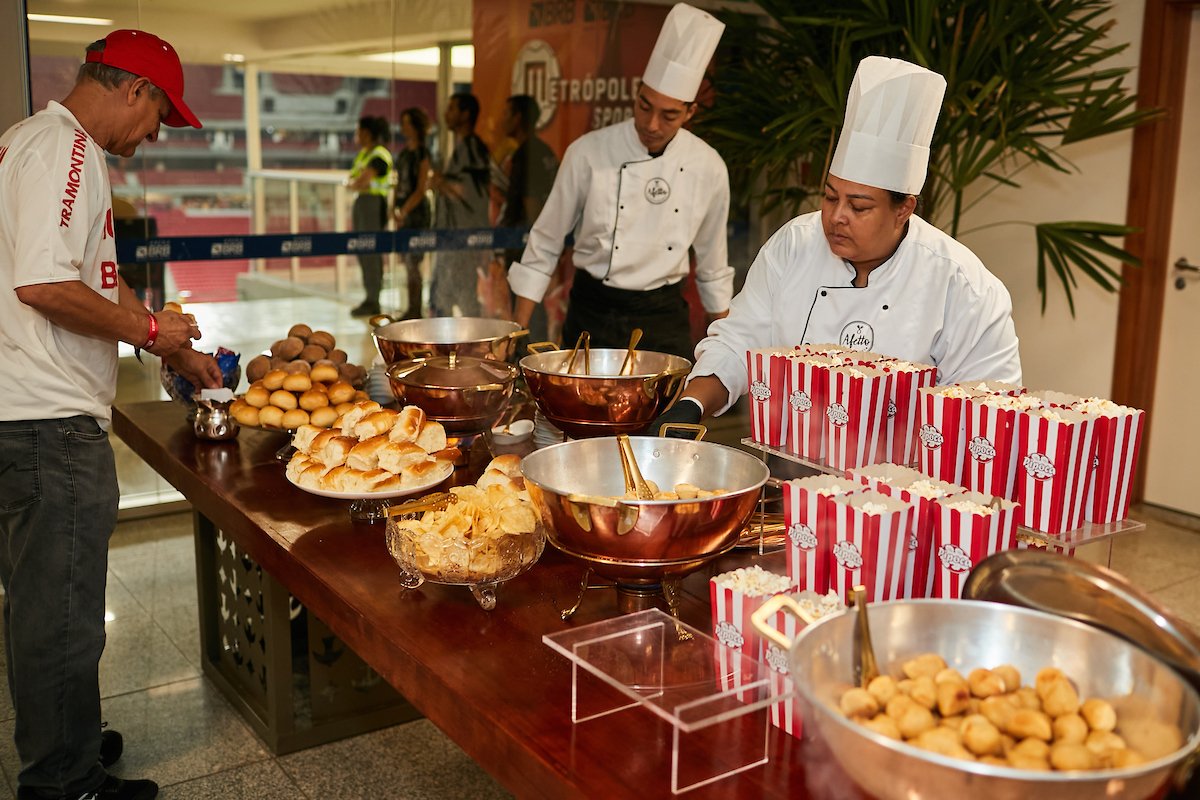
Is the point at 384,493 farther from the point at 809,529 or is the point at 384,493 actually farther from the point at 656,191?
Result: the point at 656,191

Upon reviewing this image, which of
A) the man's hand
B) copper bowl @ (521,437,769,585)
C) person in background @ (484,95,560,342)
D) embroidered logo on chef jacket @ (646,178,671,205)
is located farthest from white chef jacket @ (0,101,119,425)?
person in background @ (484,95,560,342)

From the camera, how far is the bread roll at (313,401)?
2617 mm

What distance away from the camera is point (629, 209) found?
13.2 feet

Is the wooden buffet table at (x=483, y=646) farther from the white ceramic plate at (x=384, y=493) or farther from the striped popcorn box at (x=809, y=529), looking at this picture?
the striped popcorn box at (x=809, y=529)

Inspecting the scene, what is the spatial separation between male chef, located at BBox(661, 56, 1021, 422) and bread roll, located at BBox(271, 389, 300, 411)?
0.94 meters

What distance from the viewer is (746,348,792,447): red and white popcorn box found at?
191 centimetres

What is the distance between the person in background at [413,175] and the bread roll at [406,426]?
9.94 ft

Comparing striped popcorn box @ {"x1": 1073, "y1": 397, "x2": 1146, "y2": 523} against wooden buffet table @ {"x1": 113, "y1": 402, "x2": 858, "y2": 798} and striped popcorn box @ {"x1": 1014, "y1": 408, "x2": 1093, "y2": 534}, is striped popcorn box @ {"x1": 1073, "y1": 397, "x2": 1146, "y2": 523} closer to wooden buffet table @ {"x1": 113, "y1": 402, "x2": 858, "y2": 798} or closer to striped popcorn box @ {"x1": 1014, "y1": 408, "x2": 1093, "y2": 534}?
striped popcorn box @ {"x1": 1014, "y1": 408, "x2": 1093, "y2": 534}

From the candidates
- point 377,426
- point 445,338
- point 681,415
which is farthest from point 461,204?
point 681,415

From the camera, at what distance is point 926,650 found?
1142 mm

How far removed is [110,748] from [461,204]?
3070mm

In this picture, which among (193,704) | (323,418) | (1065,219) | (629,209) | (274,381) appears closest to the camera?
(323,418)

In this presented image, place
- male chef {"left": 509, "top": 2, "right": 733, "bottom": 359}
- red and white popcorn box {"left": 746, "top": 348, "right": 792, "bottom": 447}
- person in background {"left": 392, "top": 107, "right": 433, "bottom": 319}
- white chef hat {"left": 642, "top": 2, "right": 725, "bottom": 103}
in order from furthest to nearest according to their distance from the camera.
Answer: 1. person in background {"left": 392, "top": 107, "right": 433, "bottom": 319}
2. male chef {"left": 509, "top": 2, "right": 733, "bottom": 359}
3. white chef hat {"left": 642, "top": 2, "right": 725, "bottom": 103}
4. red and white popcorn box {"left": 746, "top": 348, "right": 792, "bottom": 447}

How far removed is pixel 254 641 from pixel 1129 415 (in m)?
2.25
